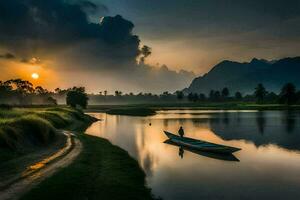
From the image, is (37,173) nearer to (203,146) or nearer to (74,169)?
(74,169)

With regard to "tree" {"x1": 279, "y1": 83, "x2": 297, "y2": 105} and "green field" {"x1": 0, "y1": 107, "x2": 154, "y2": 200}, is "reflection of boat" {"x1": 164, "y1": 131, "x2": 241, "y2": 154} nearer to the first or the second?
"green field" {"x1": 0, "y1": 107, "x2": 154, "y2": 200}

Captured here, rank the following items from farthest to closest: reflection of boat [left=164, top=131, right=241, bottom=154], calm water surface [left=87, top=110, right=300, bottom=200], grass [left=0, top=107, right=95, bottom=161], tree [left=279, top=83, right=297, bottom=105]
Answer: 1. tree [left=279, top=83, right=297, bottom=105]
2. reflection of boat [left=164, top=131, right=241, bottom=154]
3. grass [left=0, top=107, right=95, bottom=161]
4. calm water surface [left=87, top=110, right=300, bottom=200]

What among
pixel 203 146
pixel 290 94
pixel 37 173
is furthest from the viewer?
pixel 290 94

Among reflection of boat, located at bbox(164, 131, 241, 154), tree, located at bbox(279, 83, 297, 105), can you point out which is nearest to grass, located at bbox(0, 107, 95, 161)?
reflection of boat, located at bbox(164, 131, 241, 154)

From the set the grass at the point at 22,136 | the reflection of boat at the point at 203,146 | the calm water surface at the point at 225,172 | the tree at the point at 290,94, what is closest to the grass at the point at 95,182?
the calm water surface at the point at 225,172

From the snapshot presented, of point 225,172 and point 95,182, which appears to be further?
point 225,172

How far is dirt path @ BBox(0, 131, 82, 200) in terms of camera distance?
22125 mm

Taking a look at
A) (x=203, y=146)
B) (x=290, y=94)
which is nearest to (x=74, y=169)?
(x=203, y=146)

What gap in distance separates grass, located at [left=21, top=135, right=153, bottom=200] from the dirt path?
2.58ft

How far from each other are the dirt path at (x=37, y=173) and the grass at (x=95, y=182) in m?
0.79

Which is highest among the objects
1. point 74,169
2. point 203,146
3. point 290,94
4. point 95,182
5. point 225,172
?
point 290,94

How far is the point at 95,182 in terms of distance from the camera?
26.5 m

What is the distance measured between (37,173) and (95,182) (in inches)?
215

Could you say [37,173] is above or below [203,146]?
above
